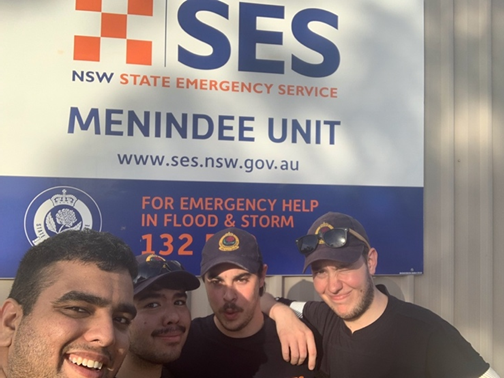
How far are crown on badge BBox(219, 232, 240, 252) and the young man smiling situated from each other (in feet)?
3.01

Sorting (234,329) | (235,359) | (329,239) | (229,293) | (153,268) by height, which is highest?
(329,239)

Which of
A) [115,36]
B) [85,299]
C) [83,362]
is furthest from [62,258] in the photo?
[115,36]

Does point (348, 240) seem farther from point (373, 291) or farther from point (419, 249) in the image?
point (419, 249)

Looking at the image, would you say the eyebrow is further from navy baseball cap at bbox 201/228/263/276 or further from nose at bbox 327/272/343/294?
nose at bbox 327/272/343/294

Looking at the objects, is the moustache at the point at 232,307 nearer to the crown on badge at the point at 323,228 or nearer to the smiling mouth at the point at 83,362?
the crown on badge at the point at 323,228

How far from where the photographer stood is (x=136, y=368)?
7.49 ft

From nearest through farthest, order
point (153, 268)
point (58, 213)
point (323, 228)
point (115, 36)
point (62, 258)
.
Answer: point (62, 258) → point (153, 268) → point (323, 228) → point (58, 213) → point (115, 36)

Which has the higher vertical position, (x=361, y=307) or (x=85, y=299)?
(x=85, y=299)

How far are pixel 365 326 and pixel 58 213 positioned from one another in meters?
1.43

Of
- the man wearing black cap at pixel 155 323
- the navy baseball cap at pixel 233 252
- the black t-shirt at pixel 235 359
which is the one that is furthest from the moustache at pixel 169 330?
the navy baseball cap at pixel 233 252

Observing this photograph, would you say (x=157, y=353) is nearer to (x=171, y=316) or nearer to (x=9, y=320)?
(x=171, y=316)

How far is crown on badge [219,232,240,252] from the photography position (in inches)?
102

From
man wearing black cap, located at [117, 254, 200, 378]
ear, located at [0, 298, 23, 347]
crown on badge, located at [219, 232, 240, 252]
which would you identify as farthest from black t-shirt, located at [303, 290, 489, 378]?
ear, located at [0, 298, 23, 347]

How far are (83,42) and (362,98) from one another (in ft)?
4.57
